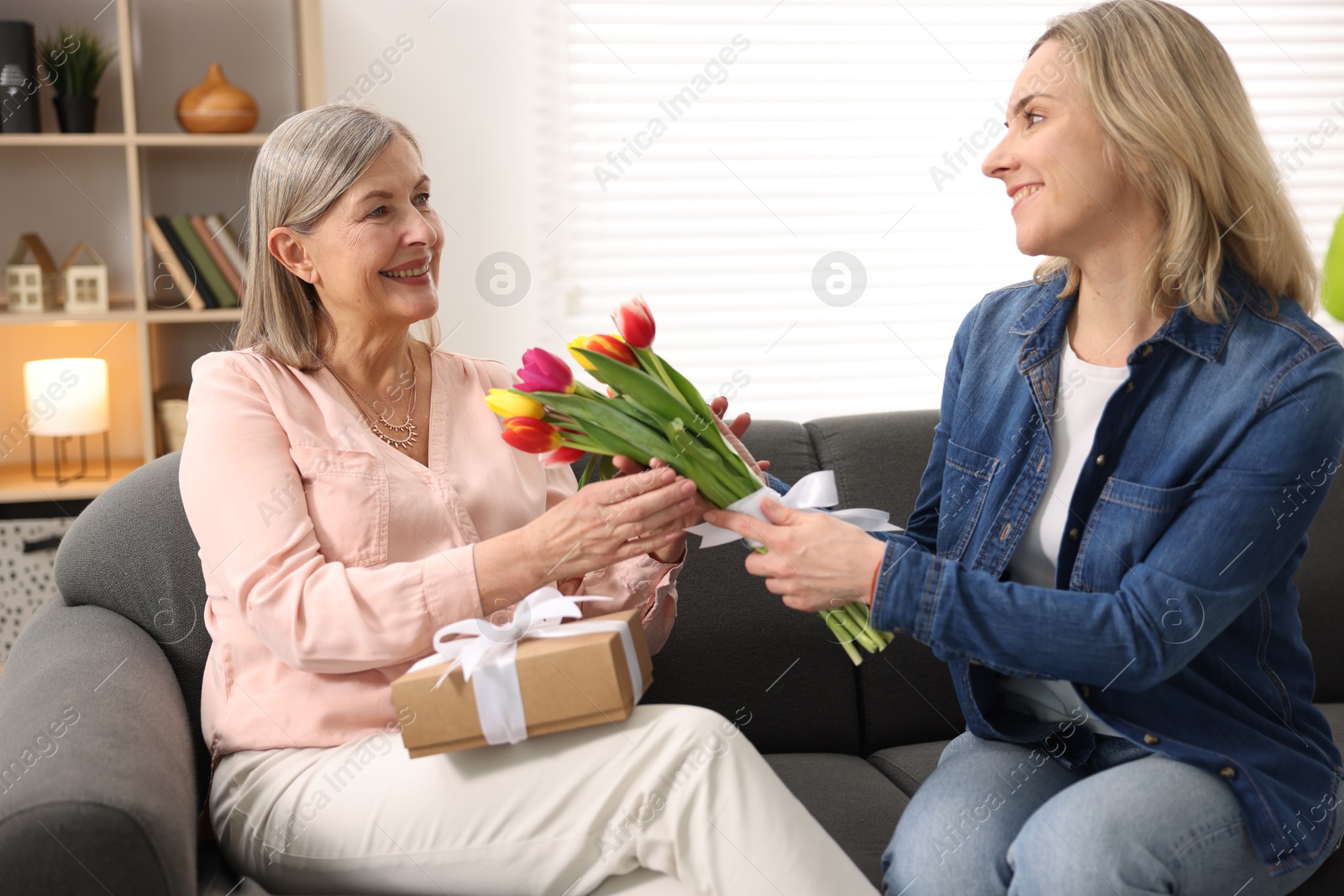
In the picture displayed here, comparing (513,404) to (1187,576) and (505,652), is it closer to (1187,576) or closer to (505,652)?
(505,652)

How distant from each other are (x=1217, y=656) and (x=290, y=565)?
1.13 metres

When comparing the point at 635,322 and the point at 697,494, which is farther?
the point at 697,494

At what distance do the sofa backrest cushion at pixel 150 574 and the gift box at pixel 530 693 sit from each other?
1.80 ft

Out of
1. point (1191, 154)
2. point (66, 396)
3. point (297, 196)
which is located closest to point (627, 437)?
point (297, 196)

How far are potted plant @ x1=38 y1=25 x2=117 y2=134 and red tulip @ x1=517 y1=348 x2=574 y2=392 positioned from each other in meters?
1.99

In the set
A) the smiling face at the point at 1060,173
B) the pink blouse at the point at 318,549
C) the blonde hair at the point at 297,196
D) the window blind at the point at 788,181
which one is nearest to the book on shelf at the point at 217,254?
the window blind at the point at 788,181

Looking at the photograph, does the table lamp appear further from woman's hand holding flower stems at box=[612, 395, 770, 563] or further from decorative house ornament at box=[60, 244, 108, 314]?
woman's hand holding flower stems at box=[612, 395, 770, 563]

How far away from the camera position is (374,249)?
60.7 inches

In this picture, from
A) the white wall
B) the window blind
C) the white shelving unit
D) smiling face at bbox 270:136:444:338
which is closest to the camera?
smiling face at bbox 270:136:444:338

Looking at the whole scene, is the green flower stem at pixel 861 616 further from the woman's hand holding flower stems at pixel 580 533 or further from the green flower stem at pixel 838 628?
the woman's hand holding flower stems at pixel 580 533

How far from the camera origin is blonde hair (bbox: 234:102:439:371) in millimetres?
1535

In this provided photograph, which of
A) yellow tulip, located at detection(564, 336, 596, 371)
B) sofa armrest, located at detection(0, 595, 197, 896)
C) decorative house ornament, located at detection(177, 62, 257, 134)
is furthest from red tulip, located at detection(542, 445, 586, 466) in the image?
decorative house ornament, located at detection(177, 62, 257, 134)

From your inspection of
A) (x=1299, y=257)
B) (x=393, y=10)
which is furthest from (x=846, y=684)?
(x=393, y=10)

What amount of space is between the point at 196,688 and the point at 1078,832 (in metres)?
1.23
